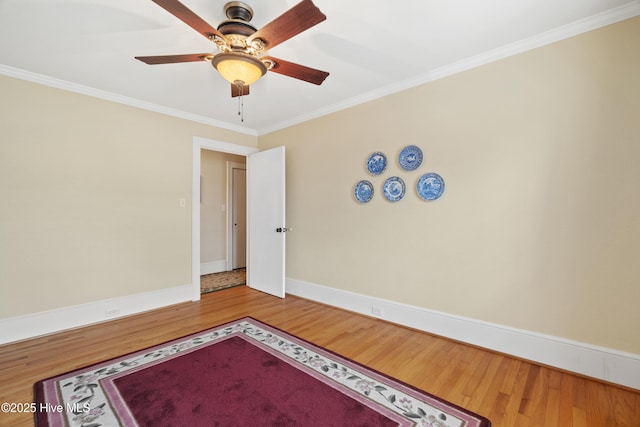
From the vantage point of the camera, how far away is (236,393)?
1.81m

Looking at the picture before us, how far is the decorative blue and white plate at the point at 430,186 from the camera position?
2.60 meters

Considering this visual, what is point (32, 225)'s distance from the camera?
262 cm

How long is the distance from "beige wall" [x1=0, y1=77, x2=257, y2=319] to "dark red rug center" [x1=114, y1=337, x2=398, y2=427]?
1567mm

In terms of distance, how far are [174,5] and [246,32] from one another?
46cm

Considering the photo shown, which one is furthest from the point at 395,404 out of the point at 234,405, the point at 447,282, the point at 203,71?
the point at 203,71

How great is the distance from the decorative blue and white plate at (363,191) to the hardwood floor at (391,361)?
1.39 m

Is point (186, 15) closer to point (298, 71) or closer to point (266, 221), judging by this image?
point (298, 71)

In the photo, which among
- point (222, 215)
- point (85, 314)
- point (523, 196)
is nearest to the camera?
point (523, 196)

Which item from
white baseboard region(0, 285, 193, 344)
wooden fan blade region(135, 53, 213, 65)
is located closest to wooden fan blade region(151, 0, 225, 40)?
wooden fan blade region(135, 53, 213, 65)

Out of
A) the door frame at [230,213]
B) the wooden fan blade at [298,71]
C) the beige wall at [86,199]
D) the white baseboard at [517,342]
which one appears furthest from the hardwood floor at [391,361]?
the wooden fan blade at [298,71]

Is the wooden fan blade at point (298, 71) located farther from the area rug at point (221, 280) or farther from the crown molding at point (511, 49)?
the area rug at point (221, 280)

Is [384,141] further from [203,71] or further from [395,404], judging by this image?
[395,404]

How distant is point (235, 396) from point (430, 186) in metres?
2.39

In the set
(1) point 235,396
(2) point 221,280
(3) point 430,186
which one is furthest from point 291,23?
(2) point 221,280
